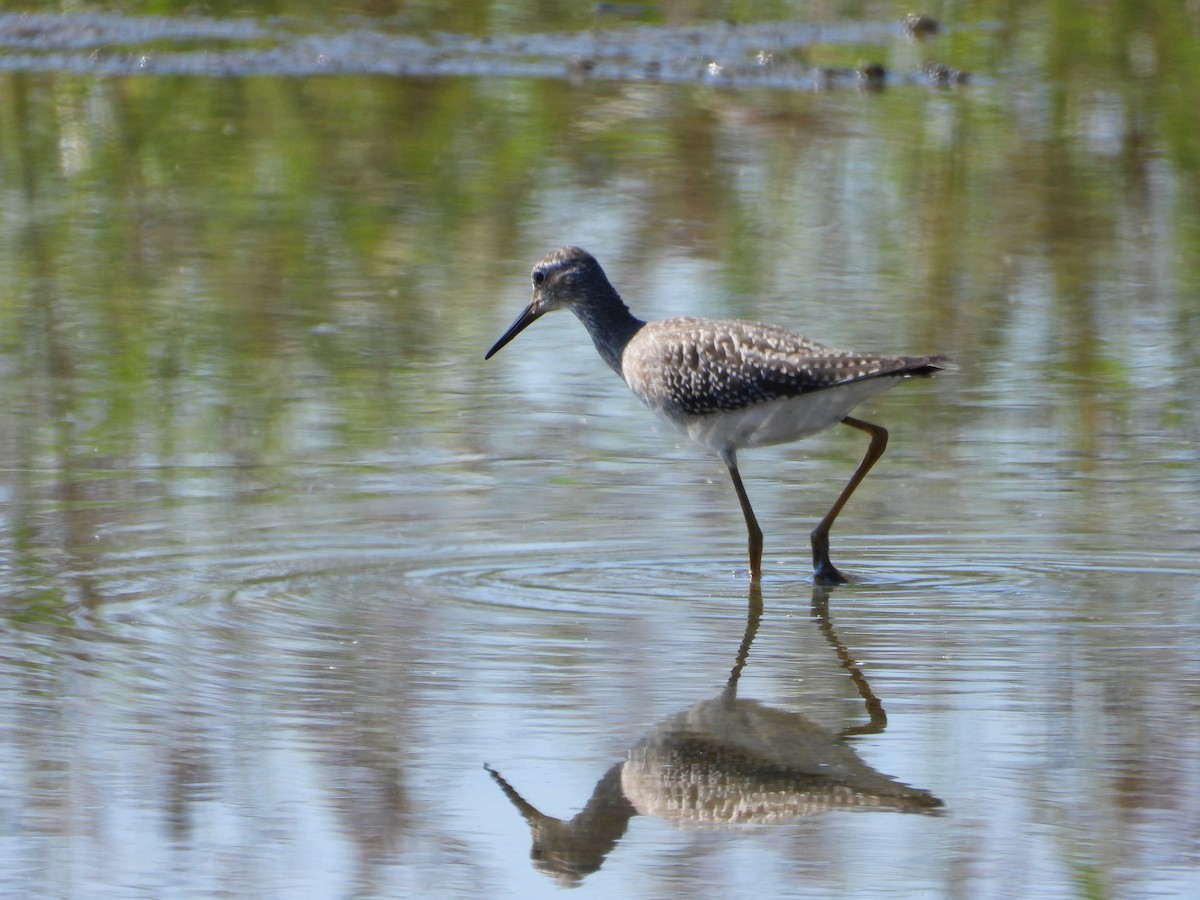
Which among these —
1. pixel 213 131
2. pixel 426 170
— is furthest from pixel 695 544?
pixel 213 131

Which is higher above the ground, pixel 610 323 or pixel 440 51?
pixel 440 51

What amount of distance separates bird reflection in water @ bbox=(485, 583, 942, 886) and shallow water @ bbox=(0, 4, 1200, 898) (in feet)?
0.05

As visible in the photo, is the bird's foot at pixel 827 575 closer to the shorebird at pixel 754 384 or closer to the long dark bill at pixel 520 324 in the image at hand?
the shorebird at pixel 754 384

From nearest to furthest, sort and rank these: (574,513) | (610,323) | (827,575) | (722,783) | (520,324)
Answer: (722,783) < (827,575) < (574,513) < (610,323) < (520,324)

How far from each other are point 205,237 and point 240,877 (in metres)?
7.50

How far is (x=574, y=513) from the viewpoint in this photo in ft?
24.0

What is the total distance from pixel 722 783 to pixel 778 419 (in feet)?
7.37

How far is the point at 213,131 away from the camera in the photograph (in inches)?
559

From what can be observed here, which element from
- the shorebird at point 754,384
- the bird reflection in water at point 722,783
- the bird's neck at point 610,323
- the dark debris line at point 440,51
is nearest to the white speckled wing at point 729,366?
the shorebird at point 754,384

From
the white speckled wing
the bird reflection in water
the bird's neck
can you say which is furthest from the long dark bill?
the bird reflection in water

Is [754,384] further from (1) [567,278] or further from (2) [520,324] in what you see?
(2) [520,324]

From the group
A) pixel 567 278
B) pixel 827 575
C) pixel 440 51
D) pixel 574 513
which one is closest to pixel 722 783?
pixel 827 575

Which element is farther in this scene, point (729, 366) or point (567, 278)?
point (567, 278)

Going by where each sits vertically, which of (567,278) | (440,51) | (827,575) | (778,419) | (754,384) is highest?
(440,51)
